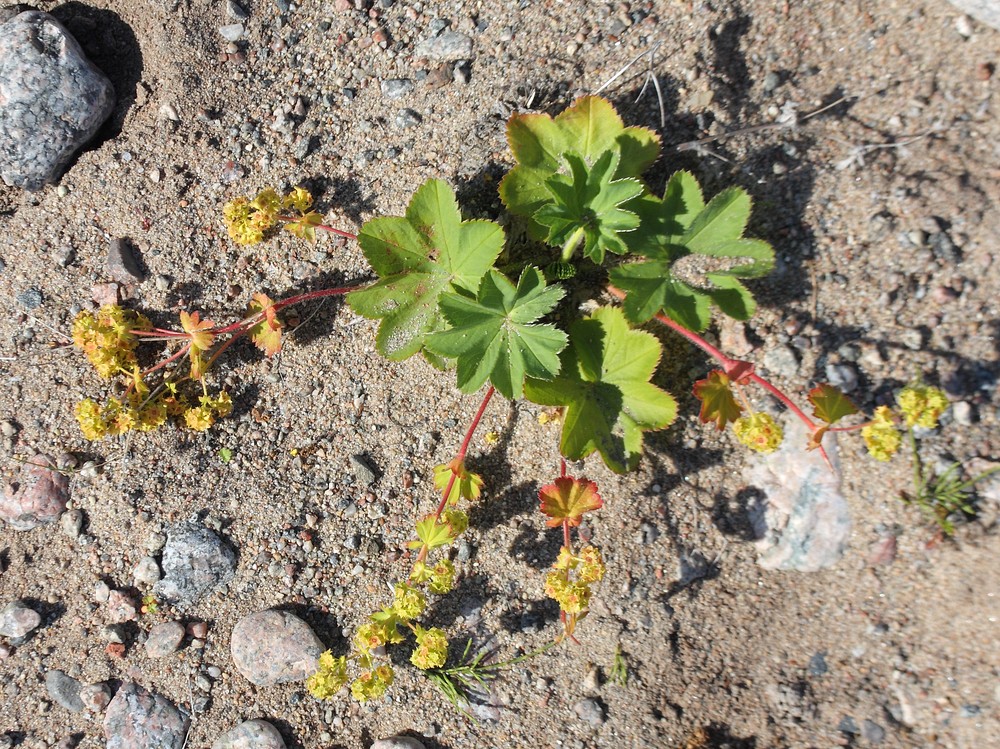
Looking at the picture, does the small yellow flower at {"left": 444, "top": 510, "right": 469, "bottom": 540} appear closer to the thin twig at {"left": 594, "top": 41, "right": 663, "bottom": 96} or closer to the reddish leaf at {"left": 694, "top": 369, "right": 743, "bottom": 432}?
the reddish leaf at {"left": 694, "top": 369, "right": 743, "bottom": 432}

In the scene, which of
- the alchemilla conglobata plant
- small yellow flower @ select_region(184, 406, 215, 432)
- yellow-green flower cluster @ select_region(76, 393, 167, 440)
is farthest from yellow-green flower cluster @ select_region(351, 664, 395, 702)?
yellow-green flower cluster @ select_region(76, 393, 167, 440)

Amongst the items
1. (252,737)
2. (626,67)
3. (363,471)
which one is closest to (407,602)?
(363,471)

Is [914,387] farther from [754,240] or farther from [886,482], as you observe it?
[754,240]

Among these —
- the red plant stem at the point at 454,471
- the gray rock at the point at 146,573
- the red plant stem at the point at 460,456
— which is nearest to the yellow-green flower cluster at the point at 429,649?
the red plant stem at the point at 454,471

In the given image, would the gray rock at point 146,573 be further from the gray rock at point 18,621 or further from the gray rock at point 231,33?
the gray rock at point 231,33

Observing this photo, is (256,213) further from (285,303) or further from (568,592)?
(568,592)
